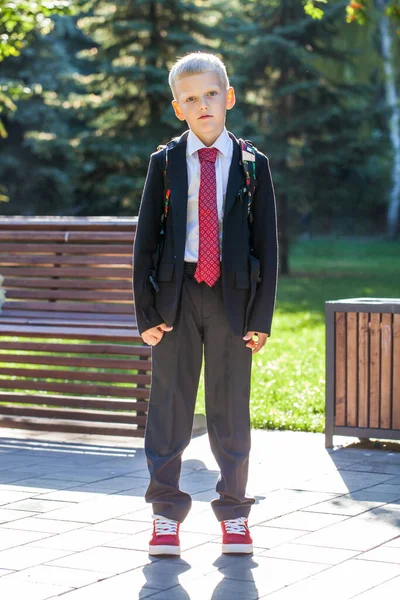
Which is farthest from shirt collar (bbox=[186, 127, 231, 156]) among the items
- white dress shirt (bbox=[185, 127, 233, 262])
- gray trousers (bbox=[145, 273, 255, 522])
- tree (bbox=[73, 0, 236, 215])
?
tree (bbox=[73, 0, 236, 215])

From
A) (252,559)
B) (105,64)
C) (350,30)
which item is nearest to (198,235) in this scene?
(252,559)

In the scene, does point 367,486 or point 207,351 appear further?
point 367,486

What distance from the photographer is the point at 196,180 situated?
14.9 feet

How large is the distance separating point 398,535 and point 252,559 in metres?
0.68

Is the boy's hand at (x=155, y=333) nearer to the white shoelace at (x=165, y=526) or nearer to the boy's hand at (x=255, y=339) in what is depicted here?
the boy's hand at (x=255, y=339)

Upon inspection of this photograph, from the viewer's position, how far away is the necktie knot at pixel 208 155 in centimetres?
454

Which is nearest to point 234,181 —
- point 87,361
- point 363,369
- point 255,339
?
point 255,339

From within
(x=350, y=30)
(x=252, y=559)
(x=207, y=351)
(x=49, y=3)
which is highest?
(x=350, y=30)

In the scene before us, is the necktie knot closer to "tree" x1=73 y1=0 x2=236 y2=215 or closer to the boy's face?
the boy's face

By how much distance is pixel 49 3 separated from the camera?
9.51 meters

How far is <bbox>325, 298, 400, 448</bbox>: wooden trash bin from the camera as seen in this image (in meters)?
6.57

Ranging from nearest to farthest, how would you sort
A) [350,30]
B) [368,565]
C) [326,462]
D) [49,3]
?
[368,565] → [326,462] → [49,3] → [350,30]

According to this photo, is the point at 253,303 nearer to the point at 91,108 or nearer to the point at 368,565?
the point at 368,565

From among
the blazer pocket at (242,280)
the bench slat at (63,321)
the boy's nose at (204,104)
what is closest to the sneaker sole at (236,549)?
the blazer pocket at (242,280)
